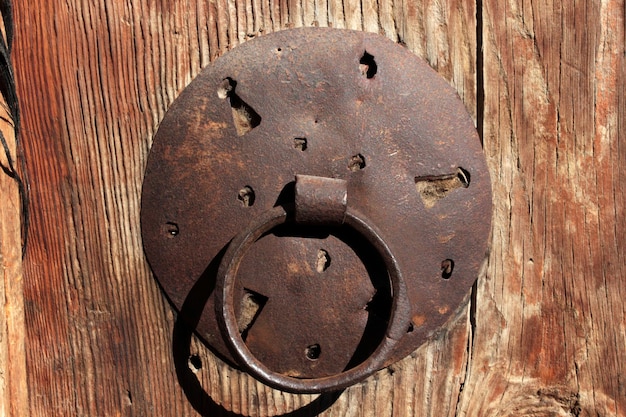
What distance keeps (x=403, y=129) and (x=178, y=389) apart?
444 millimetres

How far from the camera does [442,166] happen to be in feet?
2.31

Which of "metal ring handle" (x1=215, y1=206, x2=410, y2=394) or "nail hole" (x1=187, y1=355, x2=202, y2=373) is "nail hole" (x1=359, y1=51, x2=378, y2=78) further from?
"nail hole" (x1=187, y1=355, x2=202, y2=373)

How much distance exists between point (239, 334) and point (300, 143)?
239mm

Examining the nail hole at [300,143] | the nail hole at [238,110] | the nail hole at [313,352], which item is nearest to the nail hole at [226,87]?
the nail hole at [238,110]

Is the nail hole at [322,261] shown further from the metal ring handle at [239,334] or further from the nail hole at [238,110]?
the nail hole at [238,110]

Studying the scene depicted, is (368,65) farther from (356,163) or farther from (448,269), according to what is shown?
(448,269)

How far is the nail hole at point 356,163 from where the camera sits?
688mm

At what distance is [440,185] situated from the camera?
2.35 ft

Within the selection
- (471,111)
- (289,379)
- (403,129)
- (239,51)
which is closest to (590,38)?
(471,111)

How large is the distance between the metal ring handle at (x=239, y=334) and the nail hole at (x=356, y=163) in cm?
8

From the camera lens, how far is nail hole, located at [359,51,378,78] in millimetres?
701

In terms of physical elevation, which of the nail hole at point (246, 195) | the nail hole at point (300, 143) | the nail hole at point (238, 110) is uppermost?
the nail hole at point (238, 110)

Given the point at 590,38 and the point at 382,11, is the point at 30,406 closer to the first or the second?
the point at 382,11

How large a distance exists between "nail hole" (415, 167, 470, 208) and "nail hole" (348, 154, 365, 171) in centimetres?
8
